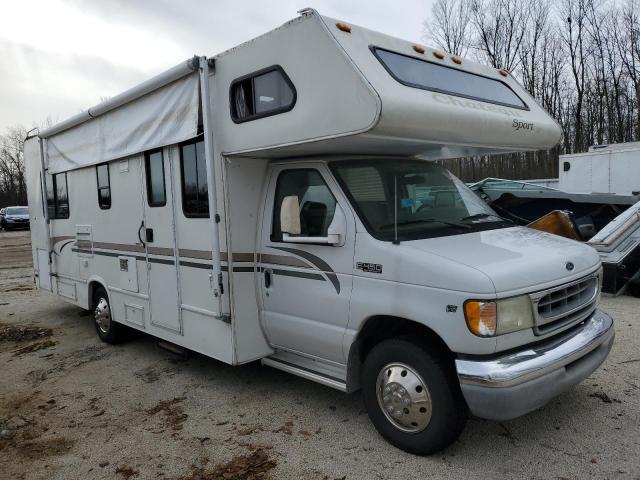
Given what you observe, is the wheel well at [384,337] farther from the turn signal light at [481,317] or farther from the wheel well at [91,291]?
the wheel well at [91,291]

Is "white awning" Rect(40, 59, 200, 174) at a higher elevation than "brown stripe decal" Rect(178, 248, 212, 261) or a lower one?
higher

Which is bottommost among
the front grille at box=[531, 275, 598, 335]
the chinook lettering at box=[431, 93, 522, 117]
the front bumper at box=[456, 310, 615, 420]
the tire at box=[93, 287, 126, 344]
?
the tire at box=[93, 287, 126, 344]

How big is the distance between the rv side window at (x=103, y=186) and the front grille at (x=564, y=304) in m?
4.95

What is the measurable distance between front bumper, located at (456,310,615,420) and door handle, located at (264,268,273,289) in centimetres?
183

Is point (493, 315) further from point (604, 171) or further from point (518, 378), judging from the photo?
point (604, 171)

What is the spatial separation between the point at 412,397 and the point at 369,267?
92 centimetres

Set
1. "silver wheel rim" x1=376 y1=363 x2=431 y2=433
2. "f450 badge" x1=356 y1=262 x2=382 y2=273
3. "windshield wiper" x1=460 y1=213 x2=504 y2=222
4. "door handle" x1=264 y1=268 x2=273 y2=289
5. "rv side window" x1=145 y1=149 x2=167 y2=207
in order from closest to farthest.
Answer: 1. "silver wheel rim" x1=376 y1=363 x2=431 y2=433
2. "f450 badge" x1=356 y1=262 x2=382 y2=273
3. "windshield wiper" x1=460 y1=213 x2=504 y2=222
4. "door handle" x1=264 y1=268 x2=273 y2=289
5. "rv side window" x1=145 y1=149 x2=167 y2=207

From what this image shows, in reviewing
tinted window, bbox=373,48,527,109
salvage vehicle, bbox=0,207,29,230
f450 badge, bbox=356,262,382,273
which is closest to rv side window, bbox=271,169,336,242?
f450 badge, bbox=356,262,382,273

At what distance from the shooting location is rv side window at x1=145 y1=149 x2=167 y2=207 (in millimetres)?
5367

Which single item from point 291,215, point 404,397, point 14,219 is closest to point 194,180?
point 291,215

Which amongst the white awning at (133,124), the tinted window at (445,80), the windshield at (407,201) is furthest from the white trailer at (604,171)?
the white awning at (133,124)

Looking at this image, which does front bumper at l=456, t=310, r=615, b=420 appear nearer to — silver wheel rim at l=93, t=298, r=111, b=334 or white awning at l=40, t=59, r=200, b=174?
white awning at l=40, t=59, r=200, b=174

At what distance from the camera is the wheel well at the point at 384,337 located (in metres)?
3.56

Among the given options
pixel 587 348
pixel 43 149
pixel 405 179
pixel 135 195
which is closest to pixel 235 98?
pixel 405 179
